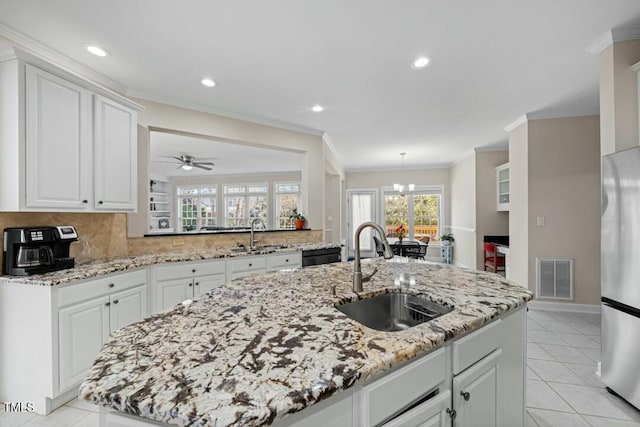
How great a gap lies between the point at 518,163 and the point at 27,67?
17.9 ft

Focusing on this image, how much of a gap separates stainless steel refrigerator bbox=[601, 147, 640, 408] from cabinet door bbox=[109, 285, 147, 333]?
144 inches

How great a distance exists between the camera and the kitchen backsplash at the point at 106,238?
223 centimetres

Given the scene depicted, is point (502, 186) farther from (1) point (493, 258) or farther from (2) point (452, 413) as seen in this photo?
(2) point (452, 413)

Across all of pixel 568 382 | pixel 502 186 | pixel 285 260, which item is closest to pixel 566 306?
pixel 568 382

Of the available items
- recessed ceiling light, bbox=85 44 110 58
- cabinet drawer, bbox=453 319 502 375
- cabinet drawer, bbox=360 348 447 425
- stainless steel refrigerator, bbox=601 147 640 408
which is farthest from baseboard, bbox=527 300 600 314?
recessed ceiling light, bbox=85 44 110 58

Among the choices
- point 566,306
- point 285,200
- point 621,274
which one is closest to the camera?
Answer: point 621,274

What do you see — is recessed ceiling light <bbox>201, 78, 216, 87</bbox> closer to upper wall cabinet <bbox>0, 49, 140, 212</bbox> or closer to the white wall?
upper wall cabinet <bbox>0, 49, 140, 212</bbox>

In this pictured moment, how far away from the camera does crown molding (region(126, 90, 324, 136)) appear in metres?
3.11

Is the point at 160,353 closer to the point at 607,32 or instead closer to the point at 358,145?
the point at 607,32

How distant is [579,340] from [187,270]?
4.10 m

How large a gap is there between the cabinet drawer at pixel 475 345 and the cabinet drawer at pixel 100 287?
7.76ft

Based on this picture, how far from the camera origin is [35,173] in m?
1.95

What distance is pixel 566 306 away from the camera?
12.4 ft

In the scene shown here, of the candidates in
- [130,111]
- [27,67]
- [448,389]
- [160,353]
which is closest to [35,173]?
[27,67]
